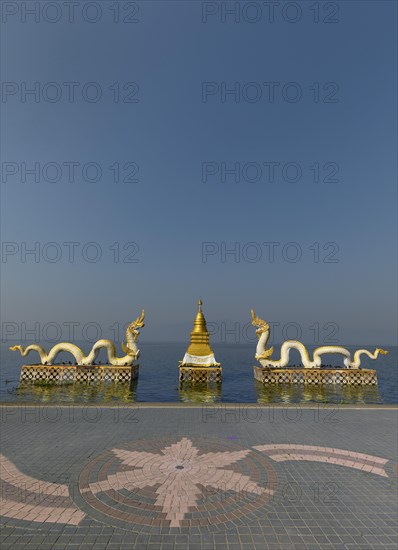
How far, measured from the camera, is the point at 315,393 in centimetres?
3222

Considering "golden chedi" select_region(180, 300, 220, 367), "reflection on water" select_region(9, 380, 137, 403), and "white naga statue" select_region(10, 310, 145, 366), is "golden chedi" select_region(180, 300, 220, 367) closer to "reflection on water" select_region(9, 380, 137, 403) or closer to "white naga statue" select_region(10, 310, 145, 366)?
"white naga statue" select_region(10, 310, 145, 366)

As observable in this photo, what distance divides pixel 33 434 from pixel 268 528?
9.08 meters

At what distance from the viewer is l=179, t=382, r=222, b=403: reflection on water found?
29883 millimetres

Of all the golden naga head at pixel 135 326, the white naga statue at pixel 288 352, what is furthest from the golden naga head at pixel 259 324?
the golden naga head at pixel 135 326

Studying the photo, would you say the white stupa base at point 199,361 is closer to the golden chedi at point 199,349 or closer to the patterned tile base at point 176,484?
the golden chedi at point 199,349

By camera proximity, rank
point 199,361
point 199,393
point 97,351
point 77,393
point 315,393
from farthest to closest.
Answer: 1. point 199,361
2. point 97,351
3. point 199,393
4. point 315,393
5. point 77,393

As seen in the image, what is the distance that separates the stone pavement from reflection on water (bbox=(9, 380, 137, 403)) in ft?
52.8

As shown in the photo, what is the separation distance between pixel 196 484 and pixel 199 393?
87.5 ft

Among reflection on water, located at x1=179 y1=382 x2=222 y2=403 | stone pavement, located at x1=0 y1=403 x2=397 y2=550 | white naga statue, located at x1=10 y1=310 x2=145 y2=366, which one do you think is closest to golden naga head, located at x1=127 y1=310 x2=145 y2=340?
white naga statue, located at x1=10 y1=310 x2=145 y2=366

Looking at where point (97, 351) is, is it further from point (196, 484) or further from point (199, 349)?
point (196, 484)

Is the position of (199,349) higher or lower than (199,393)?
higher

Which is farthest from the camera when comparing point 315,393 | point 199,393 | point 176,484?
point 199,393

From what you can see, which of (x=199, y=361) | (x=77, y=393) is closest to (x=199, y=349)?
(x=199, y=361)

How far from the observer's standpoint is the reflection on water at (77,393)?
1108 inches
